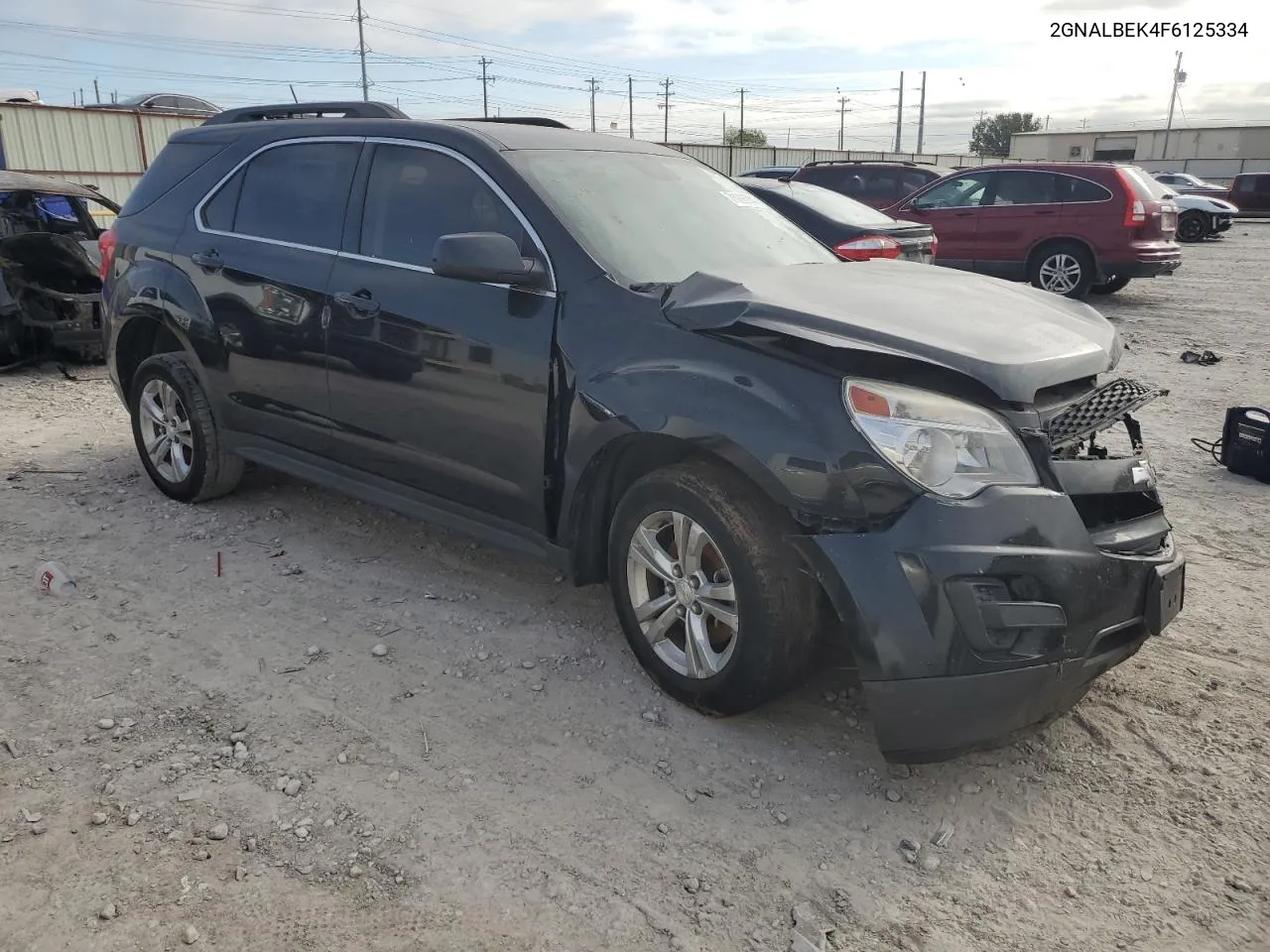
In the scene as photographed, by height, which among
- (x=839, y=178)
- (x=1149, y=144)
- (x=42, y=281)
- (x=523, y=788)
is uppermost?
(x=1149, y=144)

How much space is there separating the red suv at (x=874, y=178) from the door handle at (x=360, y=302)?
12755 mm

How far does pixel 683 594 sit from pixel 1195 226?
2515 centimetres

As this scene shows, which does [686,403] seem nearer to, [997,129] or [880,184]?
[880,184]

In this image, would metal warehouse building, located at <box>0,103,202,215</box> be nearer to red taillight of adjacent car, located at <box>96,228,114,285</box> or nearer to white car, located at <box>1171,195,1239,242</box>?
red taillight of adjacent car, located at <box>96,228,114,285</box>

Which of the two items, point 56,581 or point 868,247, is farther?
point 868,247

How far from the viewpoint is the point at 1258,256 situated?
19453 mm

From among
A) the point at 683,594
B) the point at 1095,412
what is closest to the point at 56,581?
the point at 683,594

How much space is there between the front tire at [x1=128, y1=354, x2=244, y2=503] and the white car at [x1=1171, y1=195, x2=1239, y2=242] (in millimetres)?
24189

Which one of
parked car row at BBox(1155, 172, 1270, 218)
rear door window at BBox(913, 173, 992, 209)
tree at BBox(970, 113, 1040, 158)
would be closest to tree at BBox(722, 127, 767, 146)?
tree at BBox(970, 113, 1040, 158)

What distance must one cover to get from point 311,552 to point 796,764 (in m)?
2.59

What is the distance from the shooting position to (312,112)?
4695mm

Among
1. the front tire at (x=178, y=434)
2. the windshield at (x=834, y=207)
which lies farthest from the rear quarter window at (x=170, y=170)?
the windshield at (x=834, y=207)

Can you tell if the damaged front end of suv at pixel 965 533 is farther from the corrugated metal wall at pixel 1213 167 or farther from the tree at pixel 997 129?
the tree at pixel 997 129

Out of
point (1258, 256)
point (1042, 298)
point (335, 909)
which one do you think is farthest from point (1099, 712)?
point (1258, 256)
